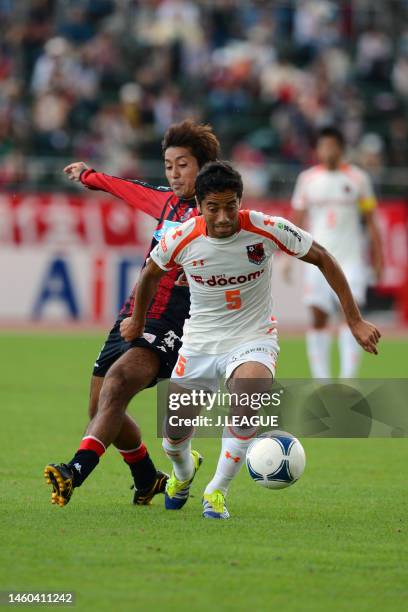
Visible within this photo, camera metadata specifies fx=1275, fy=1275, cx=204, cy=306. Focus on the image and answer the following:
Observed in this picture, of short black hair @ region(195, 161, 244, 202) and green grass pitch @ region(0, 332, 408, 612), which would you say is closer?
green grass pitch @ region(0, 332, 408, 612)

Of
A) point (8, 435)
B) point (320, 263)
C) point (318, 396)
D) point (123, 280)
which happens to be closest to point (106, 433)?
point (320, 263)

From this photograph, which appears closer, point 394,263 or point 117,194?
point 117,194

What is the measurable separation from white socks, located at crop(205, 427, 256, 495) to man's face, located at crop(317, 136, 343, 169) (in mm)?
Answer: 6643

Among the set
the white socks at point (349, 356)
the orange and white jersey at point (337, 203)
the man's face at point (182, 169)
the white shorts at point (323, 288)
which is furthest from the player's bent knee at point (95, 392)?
the orange and white jersey at point (337, 203)

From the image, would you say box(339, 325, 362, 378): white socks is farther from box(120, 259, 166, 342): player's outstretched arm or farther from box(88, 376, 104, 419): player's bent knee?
box(120, 259, 166, 342): player's outstretched arm

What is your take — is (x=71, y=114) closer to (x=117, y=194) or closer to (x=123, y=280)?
(x=123, y=280)

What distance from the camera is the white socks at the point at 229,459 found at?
6.93 m

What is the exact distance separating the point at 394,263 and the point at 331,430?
1169 cm

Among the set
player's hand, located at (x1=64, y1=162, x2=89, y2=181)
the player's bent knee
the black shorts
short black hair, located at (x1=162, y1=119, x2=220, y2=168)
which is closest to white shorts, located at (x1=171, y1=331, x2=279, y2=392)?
the black shorts

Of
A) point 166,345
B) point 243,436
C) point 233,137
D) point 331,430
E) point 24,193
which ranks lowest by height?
point 243,436

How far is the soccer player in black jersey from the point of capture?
6996 millimetres

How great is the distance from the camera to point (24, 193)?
70.5 ft

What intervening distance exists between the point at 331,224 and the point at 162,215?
6.25m

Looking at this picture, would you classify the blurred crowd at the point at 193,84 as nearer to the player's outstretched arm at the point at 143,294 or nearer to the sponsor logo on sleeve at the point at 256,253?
the player's outstretched arm at the point at 143,294
